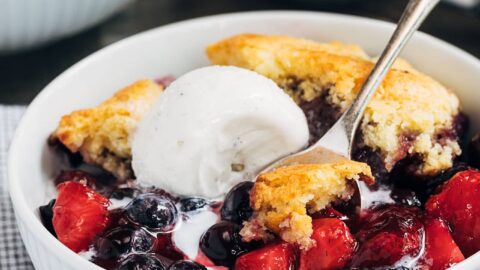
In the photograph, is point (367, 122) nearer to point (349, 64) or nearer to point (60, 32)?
point (349, 64)

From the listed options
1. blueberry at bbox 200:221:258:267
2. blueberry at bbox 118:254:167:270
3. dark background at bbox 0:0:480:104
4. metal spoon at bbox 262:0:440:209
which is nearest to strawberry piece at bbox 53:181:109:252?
blueberry at bbox 118:254:167:270

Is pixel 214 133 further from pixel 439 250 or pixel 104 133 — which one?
pixel 439 250

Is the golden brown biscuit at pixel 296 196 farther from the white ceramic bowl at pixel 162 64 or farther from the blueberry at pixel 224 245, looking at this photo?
the white ceramic bowl at pixel 162 64

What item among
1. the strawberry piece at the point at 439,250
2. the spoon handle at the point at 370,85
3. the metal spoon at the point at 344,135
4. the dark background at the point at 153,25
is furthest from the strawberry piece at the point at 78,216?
the dark background at the point at 153,25

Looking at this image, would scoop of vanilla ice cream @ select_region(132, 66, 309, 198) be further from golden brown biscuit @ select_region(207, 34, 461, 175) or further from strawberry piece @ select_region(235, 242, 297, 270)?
strawberry piece @ select_region(235, 242, 297, 270)

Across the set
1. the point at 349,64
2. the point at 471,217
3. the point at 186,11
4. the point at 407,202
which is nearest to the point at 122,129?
the point at 349,64
